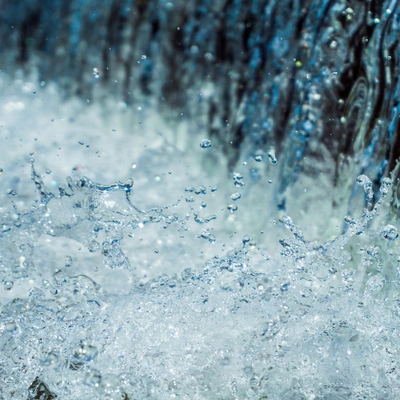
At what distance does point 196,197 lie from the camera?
4.58 ft

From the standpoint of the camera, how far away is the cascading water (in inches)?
45.3

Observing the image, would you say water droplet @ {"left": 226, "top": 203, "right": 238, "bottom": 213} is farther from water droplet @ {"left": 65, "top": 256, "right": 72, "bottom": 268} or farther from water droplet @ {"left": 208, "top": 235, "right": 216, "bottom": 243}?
water droplet @ {"left": 65, "top": 256, "right": 72, "bottom": 268}

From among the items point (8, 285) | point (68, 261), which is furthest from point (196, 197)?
point (8, 285)

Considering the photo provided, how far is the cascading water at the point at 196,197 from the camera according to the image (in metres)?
1.15

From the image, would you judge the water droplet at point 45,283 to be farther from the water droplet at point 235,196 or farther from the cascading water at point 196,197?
the water droplet at point 235,196

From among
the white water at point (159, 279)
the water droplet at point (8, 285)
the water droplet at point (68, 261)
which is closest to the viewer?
the white water at point (159, 279)

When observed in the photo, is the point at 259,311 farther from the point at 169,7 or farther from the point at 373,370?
the point at 169,7

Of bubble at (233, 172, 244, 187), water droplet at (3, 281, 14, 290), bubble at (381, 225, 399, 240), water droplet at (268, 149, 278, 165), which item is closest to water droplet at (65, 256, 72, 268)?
water droplet at (3, 281, 14, 290)

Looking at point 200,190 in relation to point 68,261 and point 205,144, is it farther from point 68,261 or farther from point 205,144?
point 68,261

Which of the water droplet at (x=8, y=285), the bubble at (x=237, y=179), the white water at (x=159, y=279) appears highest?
the bubble at (x=237, y=179)

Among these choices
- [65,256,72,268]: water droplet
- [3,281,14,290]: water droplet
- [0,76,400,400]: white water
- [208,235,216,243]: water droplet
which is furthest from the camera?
[208,235,216,243]: water droplet

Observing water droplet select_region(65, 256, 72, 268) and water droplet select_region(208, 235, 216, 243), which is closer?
water droplet select_region(65, 256, 72, 268)

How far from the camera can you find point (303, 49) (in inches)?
53.8

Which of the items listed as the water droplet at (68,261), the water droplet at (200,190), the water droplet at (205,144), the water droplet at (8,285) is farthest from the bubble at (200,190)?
the water droplet at (8,285)
